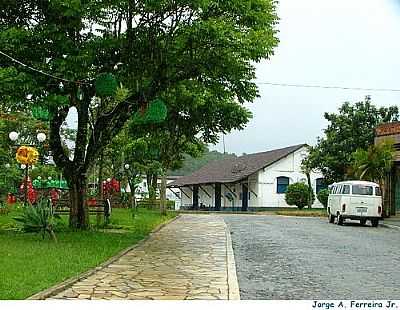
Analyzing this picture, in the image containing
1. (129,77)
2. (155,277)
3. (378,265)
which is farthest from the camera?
(129,77)

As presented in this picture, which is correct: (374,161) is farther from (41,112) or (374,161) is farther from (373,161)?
(41,112)

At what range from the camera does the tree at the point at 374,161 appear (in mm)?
18080

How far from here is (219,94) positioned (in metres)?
9.81

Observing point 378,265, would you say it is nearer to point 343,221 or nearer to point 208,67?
point 208,67

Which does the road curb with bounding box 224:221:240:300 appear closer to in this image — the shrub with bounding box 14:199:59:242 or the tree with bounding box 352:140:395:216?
the shrub with bounding box 14:199:59:242

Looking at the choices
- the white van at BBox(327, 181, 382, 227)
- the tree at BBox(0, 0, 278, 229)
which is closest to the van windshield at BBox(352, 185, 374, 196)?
the white van at BBox(327, 181, 382, 227)

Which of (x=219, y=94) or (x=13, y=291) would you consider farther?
(x=219, y=94)

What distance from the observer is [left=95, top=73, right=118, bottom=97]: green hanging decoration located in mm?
8945

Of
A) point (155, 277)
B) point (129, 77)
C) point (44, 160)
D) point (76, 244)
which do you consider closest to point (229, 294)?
point (155, 277)

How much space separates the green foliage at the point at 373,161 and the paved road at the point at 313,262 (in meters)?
3.85

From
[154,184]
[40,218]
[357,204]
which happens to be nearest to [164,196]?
[357,204]

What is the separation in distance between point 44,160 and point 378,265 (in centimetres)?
1676

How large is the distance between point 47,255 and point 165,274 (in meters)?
1.79

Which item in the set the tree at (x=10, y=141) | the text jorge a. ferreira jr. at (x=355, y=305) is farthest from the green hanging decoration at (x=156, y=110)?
the tree at (x=10, y=141)
